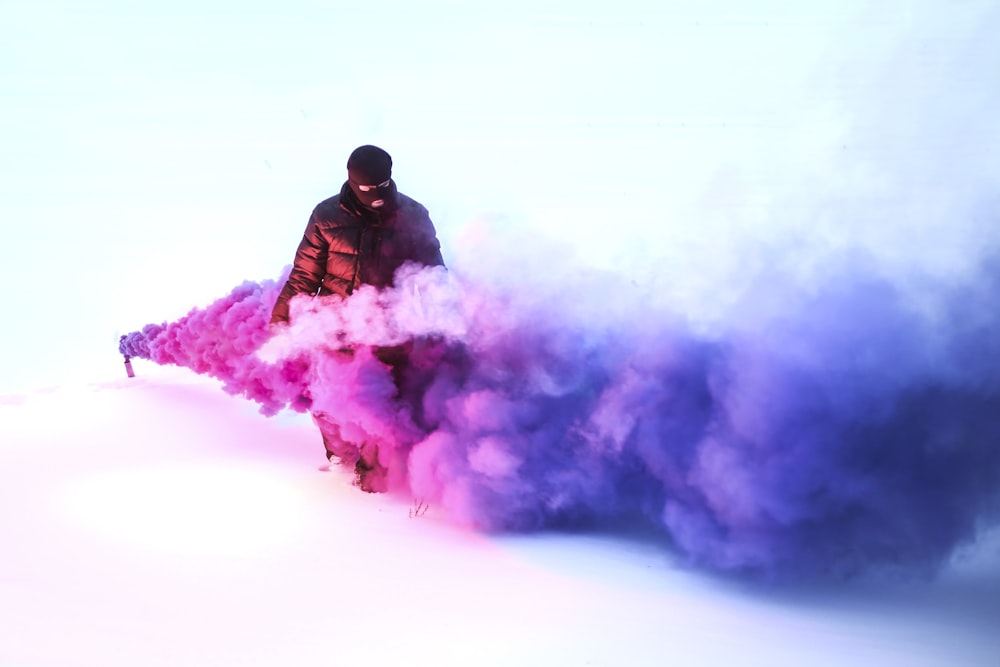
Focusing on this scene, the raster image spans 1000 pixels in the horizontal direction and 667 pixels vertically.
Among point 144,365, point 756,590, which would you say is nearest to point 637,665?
point 756,590

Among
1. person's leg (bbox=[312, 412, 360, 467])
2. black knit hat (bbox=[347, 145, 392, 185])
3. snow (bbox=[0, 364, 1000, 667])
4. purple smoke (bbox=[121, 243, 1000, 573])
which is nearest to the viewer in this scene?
snow (bbox=[0, 364, 1000, 667])

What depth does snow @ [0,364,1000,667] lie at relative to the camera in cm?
281

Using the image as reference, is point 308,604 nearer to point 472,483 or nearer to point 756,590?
point 472,483

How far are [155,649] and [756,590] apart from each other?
8.43 feet

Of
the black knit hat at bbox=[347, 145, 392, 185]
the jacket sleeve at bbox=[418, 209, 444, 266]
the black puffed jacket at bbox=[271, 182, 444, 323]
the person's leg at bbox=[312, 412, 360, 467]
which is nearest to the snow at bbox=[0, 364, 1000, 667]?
the person's leg at bbox=[312, 412, 360, 467]

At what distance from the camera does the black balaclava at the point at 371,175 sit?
4.23 m

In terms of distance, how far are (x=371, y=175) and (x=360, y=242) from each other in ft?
1.66

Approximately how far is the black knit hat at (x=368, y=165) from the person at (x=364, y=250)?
0.35 ft

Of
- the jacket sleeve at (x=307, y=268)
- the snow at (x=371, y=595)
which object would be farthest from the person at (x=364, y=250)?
the snow at (x=371, y=595)

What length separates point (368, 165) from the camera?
4.23 m

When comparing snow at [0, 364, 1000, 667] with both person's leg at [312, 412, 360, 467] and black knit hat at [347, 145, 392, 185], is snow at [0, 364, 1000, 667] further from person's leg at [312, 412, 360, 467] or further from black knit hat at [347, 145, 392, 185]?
black knit hat at [347, 145, 392, 185]

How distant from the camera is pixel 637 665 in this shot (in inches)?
106

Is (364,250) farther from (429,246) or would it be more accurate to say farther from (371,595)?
(371,595)

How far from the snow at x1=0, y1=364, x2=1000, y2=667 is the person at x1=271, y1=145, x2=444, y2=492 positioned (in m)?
0.87
